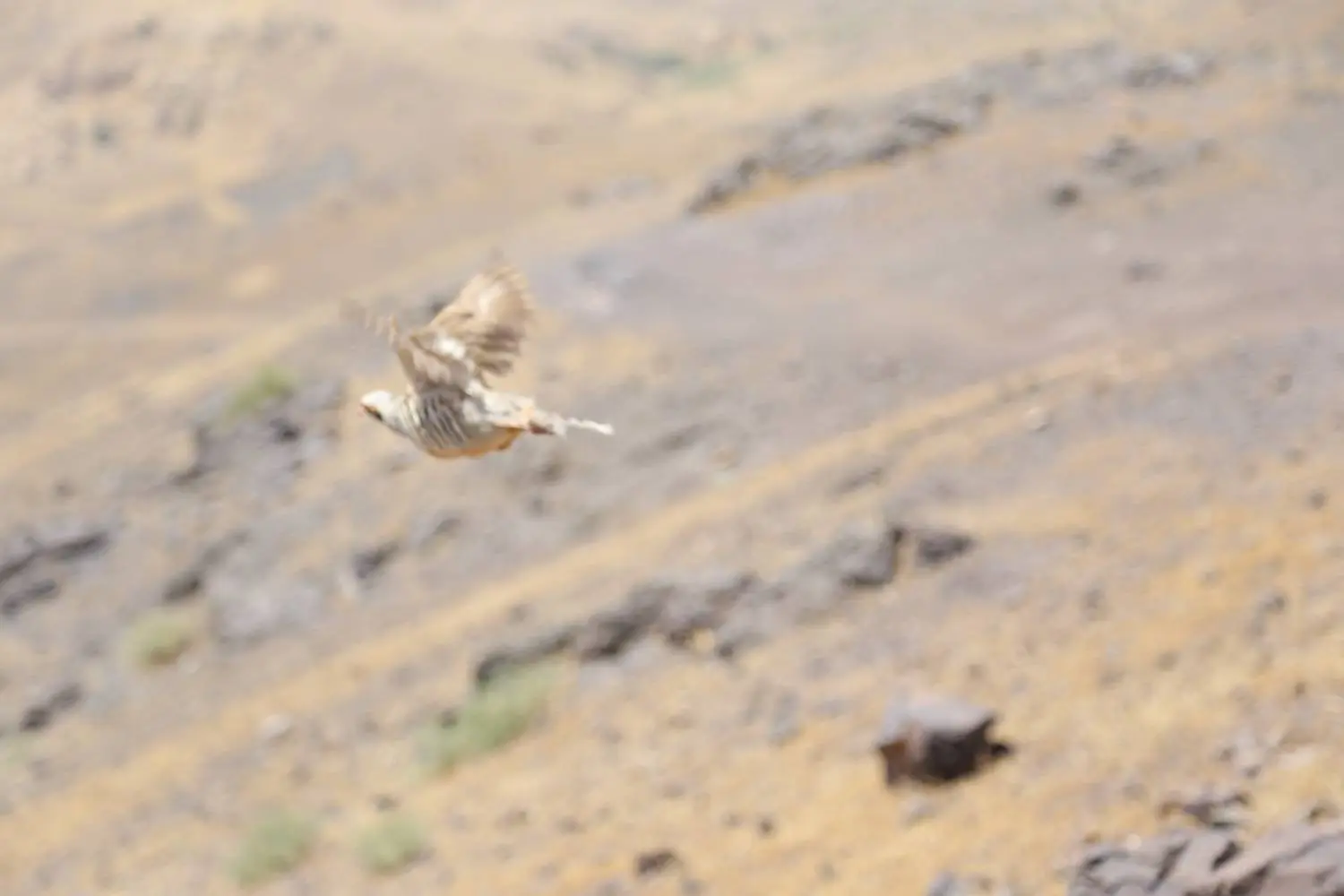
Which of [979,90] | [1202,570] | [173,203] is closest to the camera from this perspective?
[1202,570]

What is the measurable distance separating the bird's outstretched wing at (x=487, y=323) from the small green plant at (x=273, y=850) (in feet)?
26.4

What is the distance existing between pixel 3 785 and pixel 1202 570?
462 inches

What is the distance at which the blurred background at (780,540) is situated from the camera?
898 cm

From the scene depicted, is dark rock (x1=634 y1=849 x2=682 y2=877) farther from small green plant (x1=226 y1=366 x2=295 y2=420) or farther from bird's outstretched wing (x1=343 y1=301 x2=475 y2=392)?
small green plant (x1=226 y1=366 x2=295 y2=420)

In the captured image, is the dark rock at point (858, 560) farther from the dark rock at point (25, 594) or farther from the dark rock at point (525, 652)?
the dark rock at point (25, 594)

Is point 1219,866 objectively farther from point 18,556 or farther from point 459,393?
point 18,556

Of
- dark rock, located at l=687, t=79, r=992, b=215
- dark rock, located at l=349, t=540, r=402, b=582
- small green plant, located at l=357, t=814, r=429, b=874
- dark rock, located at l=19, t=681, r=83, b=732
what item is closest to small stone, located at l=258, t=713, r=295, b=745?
dark rock, located at l=349, t=540, r=402, b=582

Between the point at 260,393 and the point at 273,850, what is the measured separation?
12.0m

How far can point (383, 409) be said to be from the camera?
4.29 m

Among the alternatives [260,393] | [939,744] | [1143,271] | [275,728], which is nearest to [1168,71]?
[1143,271]

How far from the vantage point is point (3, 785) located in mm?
16859

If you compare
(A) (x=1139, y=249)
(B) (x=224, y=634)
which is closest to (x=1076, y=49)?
(A) (x=1139, y=249)

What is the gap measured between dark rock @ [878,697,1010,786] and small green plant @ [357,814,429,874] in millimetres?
3417

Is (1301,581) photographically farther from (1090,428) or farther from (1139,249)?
(1139,249)
